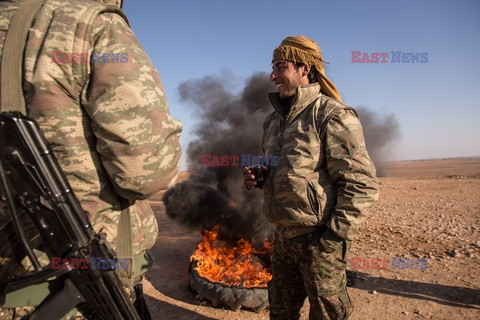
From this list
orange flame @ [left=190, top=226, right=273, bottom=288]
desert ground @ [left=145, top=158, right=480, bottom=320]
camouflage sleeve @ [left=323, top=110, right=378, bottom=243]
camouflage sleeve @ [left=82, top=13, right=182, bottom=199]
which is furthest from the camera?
orange flame @ [left=190, top=226, right=273, bottom=288]

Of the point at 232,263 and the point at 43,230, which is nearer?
the point at 43,230

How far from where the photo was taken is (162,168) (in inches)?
59.5

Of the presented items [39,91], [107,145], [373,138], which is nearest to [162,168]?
[107,145]

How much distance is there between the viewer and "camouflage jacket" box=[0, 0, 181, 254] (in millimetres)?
1357

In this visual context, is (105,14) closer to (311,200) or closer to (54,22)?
(54,22)

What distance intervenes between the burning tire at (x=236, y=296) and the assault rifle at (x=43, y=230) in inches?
105

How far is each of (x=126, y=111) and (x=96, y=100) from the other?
0.49 feet

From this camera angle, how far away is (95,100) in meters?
1.39

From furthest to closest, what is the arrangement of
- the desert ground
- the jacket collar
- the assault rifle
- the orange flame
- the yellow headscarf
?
the orange flame
the desert ground
the yellow headscarf
the jacket collar
the assault rifle

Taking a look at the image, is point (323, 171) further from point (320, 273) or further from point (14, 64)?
point (14, 64)

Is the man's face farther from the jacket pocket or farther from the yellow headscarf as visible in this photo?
the jacket pocket

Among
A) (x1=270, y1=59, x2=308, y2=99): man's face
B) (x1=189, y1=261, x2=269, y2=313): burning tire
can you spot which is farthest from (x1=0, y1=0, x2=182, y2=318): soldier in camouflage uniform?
(x1=189, y1=261, x2=269, y2=313): burning tire

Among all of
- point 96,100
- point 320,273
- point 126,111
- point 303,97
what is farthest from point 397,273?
point 96,100

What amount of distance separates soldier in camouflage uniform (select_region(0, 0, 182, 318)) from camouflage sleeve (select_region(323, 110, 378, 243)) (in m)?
1.29
